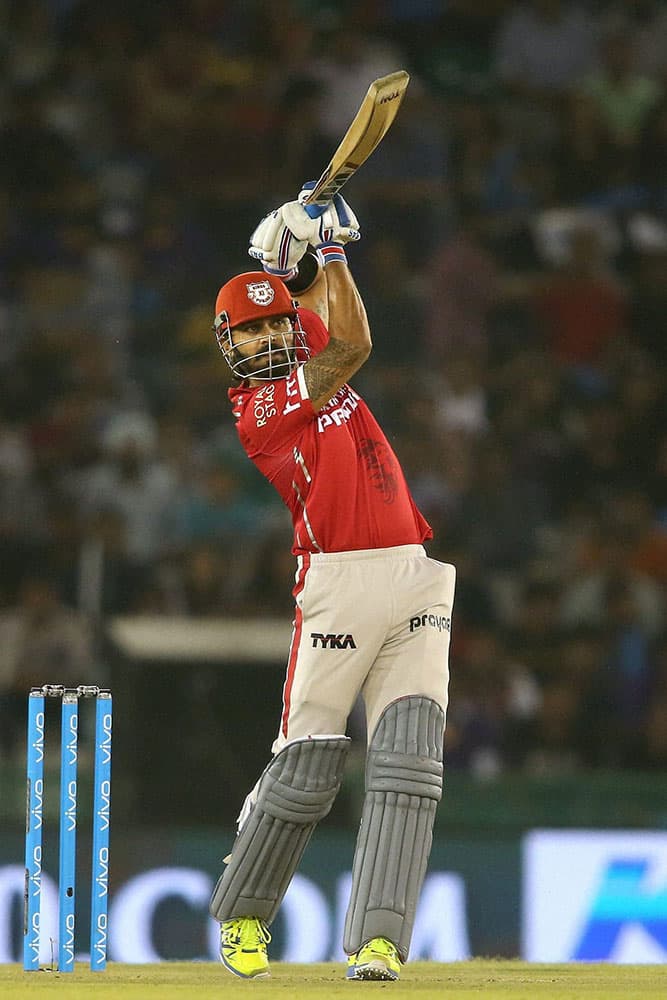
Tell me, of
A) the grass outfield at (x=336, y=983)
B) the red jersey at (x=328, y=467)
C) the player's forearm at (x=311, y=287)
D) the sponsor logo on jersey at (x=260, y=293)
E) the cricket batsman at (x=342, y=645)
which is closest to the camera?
the grass outfield at (x=336, y=983)

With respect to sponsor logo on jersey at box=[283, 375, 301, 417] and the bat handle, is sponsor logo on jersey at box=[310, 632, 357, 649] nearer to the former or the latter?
sponsor logo on jersey at box=[283, 375, 301, 417]

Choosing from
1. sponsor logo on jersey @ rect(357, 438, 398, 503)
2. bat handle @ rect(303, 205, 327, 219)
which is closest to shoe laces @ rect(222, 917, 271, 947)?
sponsor logo on jersey @ rect(357, 438, 398, 503)

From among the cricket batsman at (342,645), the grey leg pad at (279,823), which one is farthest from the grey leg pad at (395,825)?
the grey leg pad at (279,823)

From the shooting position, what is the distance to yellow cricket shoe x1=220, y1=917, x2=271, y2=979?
4.44 meters

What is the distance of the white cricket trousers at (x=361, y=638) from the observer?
4344mm

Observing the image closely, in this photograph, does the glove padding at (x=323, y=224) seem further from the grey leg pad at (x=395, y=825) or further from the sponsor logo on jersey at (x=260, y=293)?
the grey leg pad at (x=395, y=825)

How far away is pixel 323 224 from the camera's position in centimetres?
458

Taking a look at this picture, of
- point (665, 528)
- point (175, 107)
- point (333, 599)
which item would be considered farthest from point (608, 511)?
point (333, 599)

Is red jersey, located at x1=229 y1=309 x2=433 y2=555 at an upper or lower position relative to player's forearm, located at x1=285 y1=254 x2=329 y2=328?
lower

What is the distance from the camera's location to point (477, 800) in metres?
6.75

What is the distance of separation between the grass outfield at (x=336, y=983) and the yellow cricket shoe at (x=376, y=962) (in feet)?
0.15

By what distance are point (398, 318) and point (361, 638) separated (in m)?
5.28

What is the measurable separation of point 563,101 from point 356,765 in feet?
16.1

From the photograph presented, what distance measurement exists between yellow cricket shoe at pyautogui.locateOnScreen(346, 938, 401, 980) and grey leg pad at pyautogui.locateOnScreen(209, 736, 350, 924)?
1.06 ft
